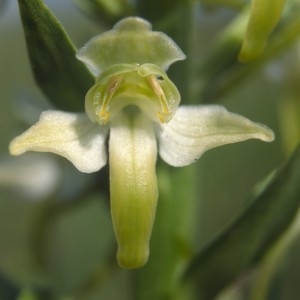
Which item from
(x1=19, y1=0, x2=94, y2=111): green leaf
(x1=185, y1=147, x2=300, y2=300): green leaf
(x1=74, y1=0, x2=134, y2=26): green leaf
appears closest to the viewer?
(x1=19, y1=0, x2=94, y2=111): green leaf

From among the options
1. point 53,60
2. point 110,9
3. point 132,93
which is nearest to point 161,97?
point 132,93

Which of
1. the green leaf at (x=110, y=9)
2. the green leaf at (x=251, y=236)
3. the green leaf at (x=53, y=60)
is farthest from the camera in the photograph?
the green leaf at (x=110, y=9)

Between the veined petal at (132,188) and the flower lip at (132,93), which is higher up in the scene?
the flower lip at (132,93)

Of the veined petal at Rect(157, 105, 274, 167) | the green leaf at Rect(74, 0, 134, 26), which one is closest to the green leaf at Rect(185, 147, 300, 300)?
the veined petal at Rect(157, 105, 274, 167)

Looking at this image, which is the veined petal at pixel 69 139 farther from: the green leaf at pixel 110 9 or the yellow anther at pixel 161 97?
the green leaf at pixel 110 9

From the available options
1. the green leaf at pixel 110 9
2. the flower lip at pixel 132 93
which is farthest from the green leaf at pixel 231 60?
the flower lip at pixel 132 93

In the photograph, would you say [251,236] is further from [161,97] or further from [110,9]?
[110,9]

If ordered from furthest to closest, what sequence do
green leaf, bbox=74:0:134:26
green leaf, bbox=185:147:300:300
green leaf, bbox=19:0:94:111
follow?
1. green leaf, bbox=74:0:134:26
2. green leaf, bbox=185:147:300:300
3. green leaf, bbox=19:0:94:111

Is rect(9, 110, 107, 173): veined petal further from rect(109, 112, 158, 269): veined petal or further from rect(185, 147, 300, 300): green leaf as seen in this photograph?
rect(185, 147, 300, 300): green leaf
